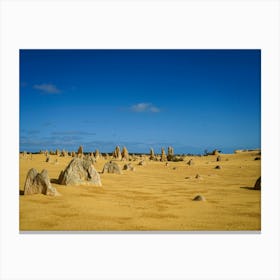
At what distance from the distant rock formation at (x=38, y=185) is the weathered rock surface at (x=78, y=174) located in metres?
1.42

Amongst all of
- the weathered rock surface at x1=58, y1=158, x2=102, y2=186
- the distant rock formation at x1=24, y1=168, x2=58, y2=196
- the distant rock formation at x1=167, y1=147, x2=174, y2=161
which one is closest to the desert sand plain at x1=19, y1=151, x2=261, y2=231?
the distant rock formation at x1=24, y1=168, x2=58, y2=196

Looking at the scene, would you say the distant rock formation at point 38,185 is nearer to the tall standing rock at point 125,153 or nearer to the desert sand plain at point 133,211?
the desert sand plain at point 133,211

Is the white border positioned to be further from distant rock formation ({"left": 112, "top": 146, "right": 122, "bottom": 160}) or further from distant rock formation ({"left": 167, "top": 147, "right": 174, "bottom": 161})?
distant rock formation ({"left": 167, "top": 147, "right": 174, "bottom": 161})

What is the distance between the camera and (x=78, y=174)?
962 cm

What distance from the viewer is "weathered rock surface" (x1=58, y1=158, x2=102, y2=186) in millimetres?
9367

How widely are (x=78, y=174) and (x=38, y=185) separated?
1.84 metres

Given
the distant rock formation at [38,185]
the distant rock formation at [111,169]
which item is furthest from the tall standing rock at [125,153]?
the distant rock formation at [38,185]

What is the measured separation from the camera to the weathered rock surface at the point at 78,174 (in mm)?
9367
